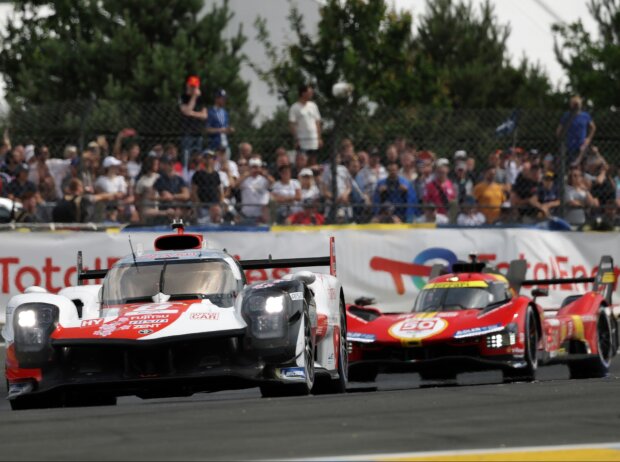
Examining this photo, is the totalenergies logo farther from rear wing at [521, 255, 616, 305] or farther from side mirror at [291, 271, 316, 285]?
side mirror at [291, 271, 316, 285]

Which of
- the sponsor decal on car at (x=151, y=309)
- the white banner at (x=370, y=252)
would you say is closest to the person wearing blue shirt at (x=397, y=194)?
the white banner at (x=370, y=252)

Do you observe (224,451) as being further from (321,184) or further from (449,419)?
(321,184)

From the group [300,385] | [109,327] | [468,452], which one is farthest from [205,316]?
[468,452]

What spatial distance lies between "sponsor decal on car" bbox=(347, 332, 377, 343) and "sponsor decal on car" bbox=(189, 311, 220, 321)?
3548mm

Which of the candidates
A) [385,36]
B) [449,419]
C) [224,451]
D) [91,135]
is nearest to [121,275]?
[449,419]

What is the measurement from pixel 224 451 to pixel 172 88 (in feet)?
95.6

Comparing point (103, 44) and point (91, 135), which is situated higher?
point (103, 44)

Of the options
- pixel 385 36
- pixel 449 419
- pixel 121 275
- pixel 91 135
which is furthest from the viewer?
pixel 385 36

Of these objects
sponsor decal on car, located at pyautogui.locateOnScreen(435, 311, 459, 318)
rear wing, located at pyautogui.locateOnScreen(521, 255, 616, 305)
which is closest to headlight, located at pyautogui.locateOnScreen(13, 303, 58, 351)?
sponsor decal on car, located at pyautogui.locateOnScreen(435, 311, 459, 318)

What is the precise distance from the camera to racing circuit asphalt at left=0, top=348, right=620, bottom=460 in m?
6.54

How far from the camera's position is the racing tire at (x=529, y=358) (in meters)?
13.2

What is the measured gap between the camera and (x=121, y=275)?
11.2m

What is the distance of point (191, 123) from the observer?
17.5m

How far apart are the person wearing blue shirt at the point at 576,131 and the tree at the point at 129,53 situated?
1739 cm
